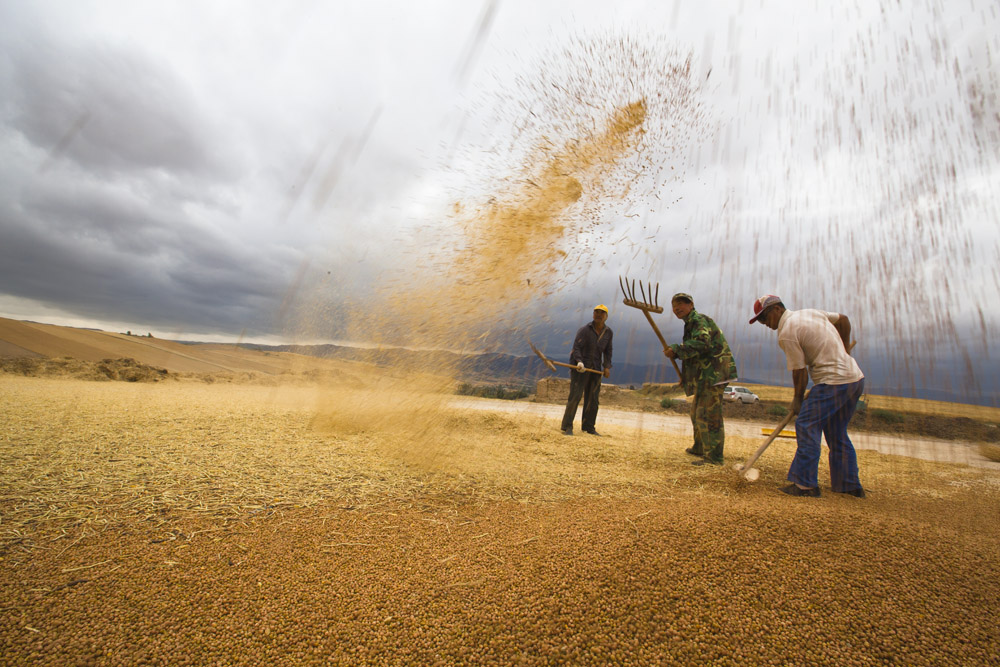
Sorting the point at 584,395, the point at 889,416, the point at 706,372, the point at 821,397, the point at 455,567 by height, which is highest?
the point at 706,372

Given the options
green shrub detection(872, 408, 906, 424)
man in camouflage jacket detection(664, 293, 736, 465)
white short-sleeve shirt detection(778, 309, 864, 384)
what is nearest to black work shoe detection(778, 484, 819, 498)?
white short-sleeve shirt detection(778, 309, 864, 384)

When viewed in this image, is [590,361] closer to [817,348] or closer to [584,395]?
[584,395]

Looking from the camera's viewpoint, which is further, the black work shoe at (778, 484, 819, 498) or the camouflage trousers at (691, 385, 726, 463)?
the camouflage trousers at (691, 385, 726, 463)

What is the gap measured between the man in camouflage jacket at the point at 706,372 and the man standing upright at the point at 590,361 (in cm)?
167

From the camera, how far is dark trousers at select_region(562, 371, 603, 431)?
20.0 ft

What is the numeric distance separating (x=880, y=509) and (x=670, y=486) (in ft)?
4.43

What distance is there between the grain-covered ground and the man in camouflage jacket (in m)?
1.05

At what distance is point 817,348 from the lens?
336 centimetres

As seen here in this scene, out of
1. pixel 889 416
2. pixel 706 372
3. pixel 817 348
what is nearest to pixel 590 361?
pixel 706 372

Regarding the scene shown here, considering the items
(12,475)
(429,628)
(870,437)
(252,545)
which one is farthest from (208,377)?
(870,437)

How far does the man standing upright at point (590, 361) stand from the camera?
622 centimetres

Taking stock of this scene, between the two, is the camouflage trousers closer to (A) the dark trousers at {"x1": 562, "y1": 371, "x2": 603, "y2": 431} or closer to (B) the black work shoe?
(B) the black work shoe

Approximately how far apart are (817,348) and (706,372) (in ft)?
4.14

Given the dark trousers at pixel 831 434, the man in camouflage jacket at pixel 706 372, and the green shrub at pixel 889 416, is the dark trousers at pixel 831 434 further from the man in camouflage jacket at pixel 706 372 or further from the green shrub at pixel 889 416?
the green shrub at pixel 889 416
